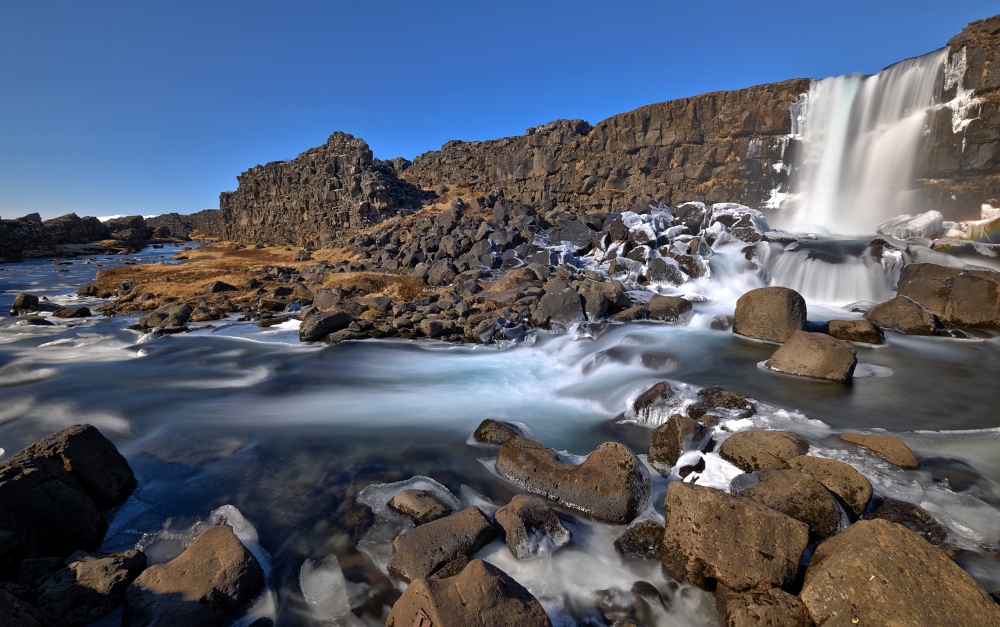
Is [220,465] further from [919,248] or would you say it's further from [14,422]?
[919,248]

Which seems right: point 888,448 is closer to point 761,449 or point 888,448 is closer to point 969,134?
point 761,449

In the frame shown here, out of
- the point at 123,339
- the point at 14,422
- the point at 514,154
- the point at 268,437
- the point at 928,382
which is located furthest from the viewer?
the point at 514,154

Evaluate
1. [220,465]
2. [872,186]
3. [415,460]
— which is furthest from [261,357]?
[872,186]

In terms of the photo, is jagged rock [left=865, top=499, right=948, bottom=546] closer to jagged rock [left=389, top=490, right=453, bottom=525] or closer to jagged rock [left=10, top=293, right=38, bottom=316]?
jagged rock [left=389, top=490, right=453, bottom=525]

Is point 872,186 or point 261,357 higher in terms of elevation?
point 872,186

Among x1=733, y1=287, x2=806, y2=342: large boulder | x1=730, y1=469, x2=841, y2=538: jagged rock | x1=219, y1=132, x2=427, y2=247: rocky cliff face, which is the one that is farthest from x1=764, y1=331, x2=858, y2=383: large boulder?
x1=219, y1=132, x2=427, y2=247: rocky cliff face

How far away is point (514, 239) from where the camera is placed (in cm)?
1775

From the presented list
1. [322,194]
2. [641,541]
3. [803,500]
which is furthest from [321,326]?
[322,194]

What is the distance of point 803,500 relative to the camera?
389 cm

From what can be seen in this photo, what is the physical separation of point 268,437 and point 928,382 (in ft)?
33.3

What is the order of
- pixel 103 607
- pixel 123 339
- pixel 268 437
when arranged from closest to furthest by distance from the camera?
pixel 103 607 → pixel 268 437 → pixel 123 339

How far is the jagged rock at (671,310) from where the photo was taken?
1154 cm

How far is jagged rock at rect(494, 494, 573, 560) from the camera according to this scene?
398 cm

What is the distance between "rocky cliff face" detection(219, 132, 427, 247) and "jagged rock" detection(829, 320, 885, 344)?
23.9m
